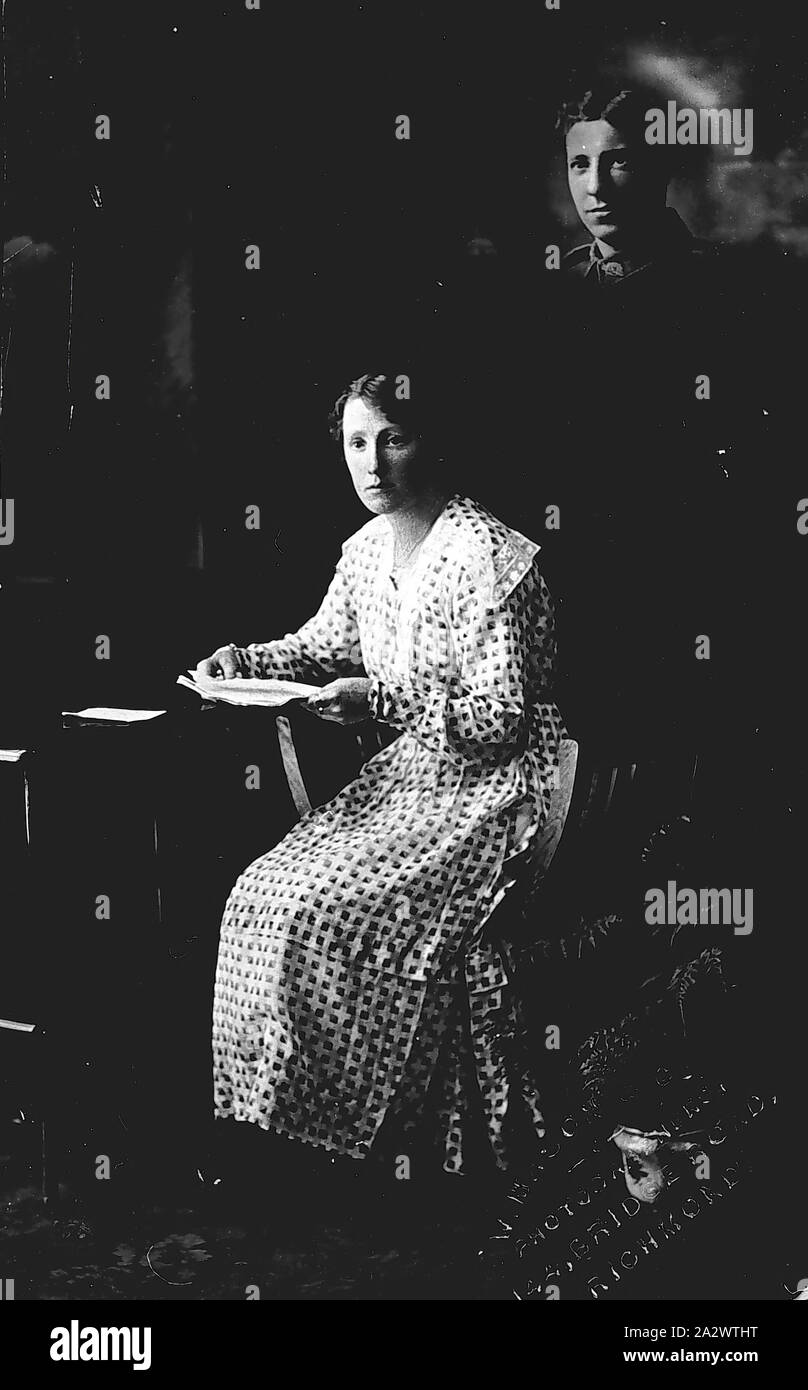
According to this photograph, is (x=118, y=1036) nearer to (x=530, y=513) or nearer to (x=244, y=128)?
(x=530, y=513)

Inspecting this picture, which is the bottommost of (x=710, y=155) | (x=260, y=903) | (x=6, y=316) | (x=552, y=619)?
(x=260, y=903)

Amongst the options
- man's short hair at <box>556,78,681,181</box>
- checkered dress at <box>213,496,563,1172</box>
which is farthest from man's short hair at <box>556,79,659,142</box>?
checkered dress at <box>213,496,563,1172</box>

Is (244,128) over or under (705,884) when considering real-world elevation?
over

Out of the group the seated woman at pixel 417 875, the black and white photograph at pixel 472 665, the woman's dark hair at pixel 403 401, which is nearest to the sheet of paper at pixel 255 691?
the black and white photograph at pixel 472 665

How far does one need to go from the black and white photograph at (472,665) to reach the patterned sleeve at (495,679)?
0.01 m

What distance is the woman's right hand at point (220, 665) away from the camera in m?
4.27

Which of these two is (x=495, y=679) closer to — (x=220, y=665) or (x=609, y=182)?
(x=220, y=665)

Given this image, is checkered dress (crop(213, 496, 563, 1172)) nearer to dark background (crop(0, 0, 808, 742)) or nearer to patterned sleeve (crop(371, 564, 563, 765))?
patterned sleeve (crop(371, 564, 563, 765))

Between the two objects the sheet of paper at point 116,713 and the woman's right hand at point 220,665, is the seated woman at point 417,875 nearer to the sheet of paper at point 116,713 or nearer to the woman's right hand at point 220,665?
the woman's right hand at point 220,665

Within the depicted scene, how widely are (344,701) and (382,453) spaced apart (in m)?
0.68

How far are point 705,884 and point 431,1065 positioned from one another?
2.90ft

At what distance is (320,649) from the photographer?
427cm

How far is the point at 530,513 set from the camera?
415 cm
